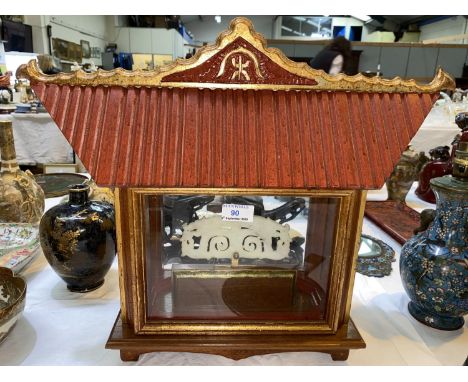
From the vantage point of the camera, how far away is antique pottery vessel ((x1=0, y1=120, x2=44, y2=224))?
1050 mm

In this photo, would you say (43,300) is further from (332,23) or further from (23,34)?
(332,23)

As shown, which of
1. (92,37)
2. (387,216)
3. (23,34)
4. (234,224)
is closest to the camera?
(234,224)

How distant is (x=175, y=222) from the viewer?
2.27ft

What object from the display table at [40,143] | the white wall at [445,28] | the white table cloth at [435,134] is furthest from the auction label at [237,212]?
the white wall at [445,28]

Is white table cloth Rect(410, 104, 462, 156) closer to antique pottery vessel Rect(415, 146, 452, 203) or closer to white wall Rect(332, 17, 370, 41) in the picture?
antique pottery vessel Rect(415, 146, 452, 203)

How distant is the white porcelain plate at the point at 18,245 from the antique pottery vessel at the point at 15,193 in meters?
0.05

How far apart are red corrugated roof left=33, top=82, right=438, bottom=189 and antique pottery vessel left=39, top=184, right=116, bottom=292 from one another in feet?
0.97

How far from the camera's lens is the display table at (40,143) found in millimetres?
2977

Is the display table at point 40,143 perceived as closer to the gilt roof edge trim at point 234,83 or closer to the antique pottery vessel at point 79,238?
the antique pottery vessel at point 79,238

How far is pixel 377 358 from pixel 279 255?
281 millimetres

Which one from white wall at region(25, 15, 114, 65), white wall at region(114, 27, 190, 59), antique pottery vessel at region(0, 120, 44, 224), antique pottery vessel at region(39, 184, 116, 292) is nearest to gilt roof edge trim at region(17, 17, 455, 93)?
antique pottery vessel at region(39, 184, 116, 292)

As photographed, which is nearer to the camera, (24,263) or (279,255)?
(279,255)

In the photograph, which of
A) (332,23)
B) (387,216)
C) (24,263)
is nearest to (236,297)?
(24,263)

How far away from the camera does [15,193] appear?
1.09 metres
